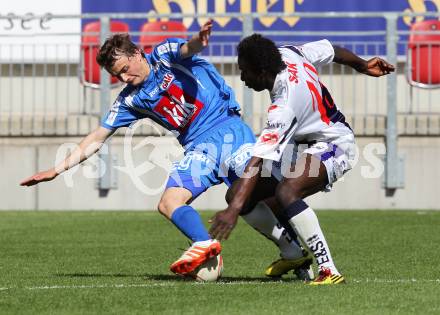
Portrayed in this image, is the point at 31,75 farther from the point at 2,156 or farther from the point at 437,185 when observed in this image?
the point at 437,185

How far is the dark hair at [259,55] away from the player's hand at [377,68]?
1.11m

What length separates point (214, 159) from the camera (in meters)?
9.29

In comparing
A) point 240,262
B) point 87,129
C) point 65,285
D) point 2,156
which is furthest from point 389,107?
point 65,285

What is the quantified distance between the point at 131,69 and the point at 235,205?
171cm

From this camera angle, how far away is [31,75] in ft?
59.5

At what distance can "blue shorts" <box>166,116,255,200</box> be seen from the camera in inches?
363

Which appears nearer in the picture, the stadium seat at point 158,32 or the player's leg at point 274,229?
the player's leg at point 274,229

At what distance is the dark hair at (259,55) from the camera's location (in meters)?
8.23

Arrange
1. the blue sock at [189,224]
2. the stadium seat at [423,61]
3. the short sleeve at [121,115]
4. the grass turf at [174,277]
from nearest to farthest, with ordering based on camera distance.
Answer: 1. the grass turf at [174,277]
2. the blue sock at [189,224]
3. the short sleeve at [121,115]
4. the stadium seat at [423,61]

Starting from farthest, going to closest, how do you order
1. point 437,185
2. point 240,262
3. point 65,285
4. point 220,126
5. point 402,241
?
point 437,185 < point 402,241 < point 240,262 < point 220,126 < point 65,285

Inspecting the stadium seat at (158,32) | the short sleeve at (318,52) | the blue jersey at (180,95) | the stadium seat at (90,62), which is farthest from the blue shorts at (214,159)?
the stadium seat at (90,62)

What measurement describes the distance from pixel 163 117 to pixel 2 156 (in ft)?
27.4

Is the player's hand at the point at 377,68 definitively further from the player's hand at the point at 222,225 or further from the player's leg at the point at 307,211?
the player's hand at the point at 222,225

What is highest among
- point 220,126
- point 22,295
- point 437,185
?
point 220,126
